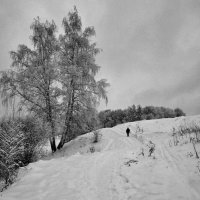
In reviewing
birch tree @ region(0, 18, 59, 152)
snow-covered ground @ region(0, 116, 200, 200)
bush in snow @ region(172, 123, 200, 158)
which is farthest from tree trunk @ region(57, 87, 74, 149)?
bush in snow @ region(172, 123, 200, 158)

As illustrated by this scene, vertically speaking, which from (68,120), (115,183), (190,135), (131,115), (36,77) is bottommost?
(115,183)

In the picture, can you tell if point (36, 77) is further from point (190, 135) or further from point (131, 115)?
point (131, 115)

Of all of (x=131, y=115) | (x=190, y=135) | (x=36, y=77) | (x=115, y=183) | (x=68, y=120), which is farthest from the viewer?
(x=131, y=115)

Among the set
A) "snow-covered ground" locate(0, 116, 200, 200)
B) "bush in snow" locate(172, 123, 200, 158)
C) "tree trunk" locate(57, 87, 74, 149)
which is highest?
"tree trunk" locate(57, 87, 74, 149)

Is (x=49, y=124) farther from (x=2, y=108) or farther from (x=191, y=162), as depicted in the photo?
(x=191, y=162)

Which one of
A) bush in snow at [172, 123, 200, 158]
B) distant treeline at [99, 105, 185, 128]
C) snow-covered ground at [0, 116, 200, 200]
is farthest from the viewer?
distant treeline at [99, 105, 185, 128]

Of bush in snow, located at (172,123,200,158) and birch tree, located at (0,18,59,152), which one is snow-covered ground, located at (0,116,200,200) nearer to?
bush in snow, located at (172,123,200,158)

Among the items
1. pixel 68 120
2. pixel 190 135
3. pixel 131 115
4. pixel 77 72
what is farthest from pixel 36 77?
pixel 131 115

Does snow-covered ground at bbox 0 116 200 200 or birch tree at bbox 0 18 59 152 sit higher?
birch tree at bbox 0 18 59 152

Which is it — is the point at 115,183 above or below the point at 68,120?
below

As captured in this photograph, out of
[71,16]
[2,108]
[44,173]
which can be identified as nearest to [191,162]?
[44,173]

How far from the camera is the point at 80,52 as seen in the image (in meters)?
14.8

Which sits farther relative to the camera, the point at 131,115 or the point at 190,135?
the point at 131,115

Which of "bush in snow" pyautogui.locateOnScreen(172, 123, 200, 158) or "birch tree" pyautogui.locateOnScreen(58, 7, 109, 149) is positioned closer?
"bush in snow" pyautogui.locateOnScreen(172, 123, 200, 158)
